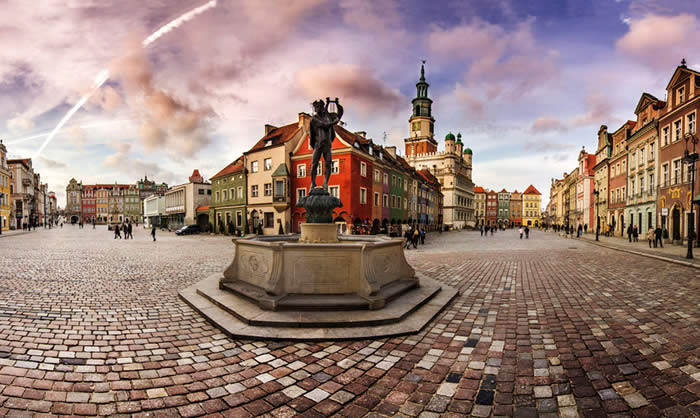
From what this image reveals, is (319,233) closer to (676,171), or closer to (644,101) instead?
(676,171)

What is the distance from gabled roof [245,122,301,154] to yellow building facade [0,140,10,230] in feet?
140

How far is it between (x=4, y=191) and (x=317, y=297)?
234ft

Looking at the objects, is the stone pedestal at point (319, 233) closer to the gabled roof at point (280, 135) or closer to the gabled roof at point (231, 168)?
the gabled roof at point (280, 135)

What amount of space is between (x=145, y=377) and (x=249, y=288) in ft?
10.3

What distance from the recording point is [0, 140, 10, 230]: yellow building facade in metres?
51.9

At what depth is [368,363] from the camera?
13.7 ft

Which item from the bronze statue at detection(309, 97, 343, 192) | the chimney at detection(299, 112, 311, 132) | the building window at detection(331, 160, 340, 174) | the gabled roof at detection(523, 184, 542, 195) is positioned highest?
the chimney at detection(299, 112, 311, 132)

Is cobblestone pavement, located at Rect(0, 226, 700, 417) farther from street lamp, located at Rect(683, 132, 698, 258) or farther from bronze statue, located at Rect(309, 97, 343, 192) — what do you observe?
street lamp, located at Rect(683, 132, 698, 258)

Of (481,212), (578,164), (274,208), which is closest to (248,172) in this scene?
(274,208)

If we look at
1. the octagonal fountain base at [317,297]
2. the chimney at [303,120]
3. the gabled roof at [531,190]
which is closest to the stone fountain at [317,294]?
the octagonal fountain base at [317,297]

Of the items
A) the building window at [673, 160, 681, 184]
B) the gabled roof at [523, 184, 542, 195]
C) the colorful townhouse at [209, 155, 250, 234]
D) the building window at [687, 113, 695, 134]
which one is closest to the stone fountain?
the building window at [687, 113, 695, 134]

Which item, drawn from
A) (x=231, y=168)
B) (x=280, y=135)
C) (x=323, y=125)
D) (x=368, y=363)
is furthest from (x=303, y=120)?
(x=368, y=363)

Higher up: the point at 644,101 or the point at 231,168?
the point at 644,101

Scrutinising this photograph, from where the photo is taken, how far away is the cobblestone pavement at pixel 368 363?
10.6ft
